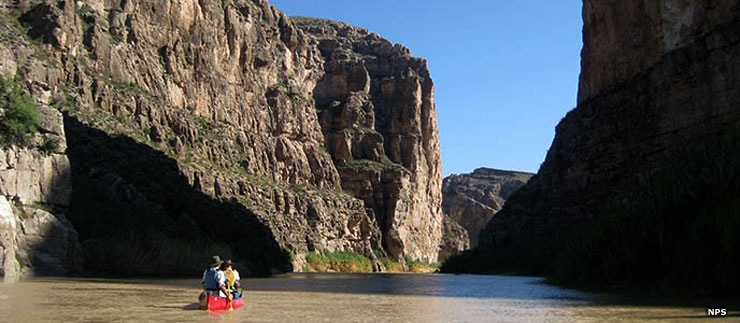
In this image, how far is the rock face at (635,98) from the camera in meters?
46.6

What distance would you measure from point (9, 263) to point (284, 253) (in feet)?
163

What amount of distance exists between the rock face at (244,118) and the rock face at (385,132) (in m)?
0.34

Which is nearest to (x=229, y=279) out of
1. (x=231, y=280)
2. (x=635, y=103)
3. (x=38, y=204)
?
(x=231, y=280)

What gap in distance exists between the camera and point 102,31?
92.4 metres

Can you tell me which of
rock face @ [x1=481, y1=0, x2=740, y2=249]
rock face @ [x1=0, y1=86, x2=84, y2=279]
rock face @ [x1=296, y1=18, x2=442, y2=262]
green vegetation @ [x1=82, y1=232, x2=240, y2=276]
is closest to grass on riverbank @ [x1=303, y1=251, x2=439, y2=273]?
rock face @ [x1=296, y1=18, x2=442, y2=262]

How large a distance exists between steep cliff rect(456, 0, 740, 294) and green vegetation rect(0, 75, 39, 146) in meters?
33.1

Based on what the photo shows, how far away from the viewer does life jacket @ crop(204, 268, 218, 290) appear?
850 inches

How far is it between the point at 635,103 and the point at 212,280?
4599 cm

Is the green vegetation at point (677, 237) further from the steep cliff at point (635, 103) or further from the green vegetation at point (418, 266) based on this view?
the green vegetation at point (418, 266)

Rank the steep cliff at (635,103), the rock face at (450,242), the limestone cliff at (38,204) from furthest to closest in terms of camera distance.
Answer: the rock face at (450,242) → the steep cliff at (635,103) → the limestone cliff at (38,204)

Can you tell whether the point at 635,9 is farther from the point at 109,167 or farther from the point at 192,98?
the point at 192,98

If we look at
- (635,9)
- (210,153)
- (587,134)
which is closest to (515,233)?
(587,134)

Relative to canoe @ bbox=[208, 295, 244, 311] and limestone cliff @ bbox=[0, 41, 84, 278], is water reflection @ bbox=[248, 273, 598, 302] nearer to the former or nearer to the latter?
limestone cliff @ bbox=[0, 41, 84, 278]

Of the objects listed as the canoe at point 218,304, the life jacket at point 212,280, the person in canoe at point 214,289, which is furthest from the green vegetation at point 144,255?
the canoe at point 218,304
